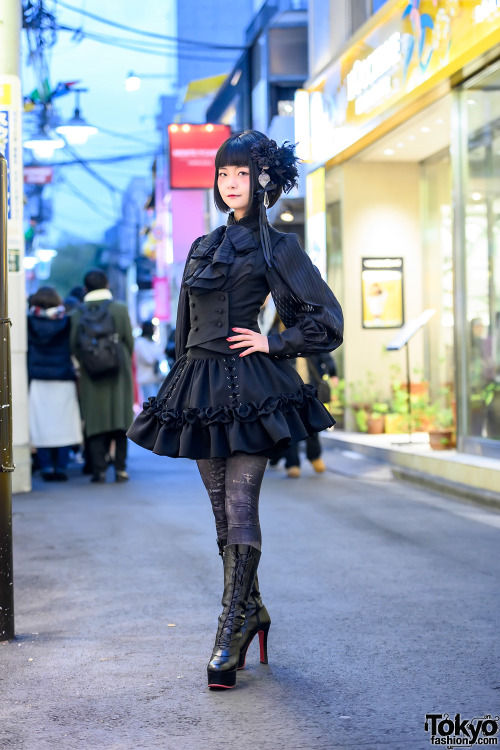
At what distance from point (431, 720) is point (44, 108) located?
801 inches

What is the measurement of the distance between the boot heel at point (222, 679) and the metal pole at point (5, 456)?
1216 mm

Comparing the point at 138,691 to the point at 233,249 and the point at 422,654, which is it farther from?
the point at 233,249

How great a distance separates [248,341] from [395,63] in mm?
8922

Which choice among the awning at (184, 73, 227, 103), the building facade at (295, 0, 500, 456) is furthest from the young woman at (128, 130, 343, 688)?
the awning at (184, 73, 227, 103)

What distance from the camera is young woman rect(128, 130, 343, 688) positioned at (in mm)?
3980

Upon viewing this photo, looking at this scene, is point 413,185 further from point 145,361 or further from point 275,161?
point 275,161

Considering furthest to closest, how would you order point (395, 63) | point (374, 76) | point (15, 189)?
point (374, 76), point (395, 63), point (15, 189)

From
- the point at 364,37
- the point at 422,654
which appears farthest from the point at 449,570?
the point at 364,37

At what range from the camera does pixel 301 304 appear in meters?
4.16

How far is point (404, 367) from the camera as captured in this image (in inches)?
623

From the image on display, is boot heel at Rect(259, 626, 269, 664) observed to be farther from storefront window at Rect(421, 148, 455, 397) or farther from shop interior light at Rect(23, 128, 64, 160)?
shop interior light at Rect(23, 128, 64, 160)

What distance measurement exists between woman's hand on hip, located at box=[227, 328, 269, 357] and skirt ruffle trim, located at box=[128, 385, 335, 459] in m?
0.18

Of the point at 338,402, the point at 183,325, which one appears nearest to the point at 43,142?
→ the point at 338,402

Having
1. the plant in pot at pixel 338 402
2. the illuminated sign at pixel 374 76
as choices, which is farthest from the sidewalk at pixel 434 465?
the illuminated sign at pixel 374 76
